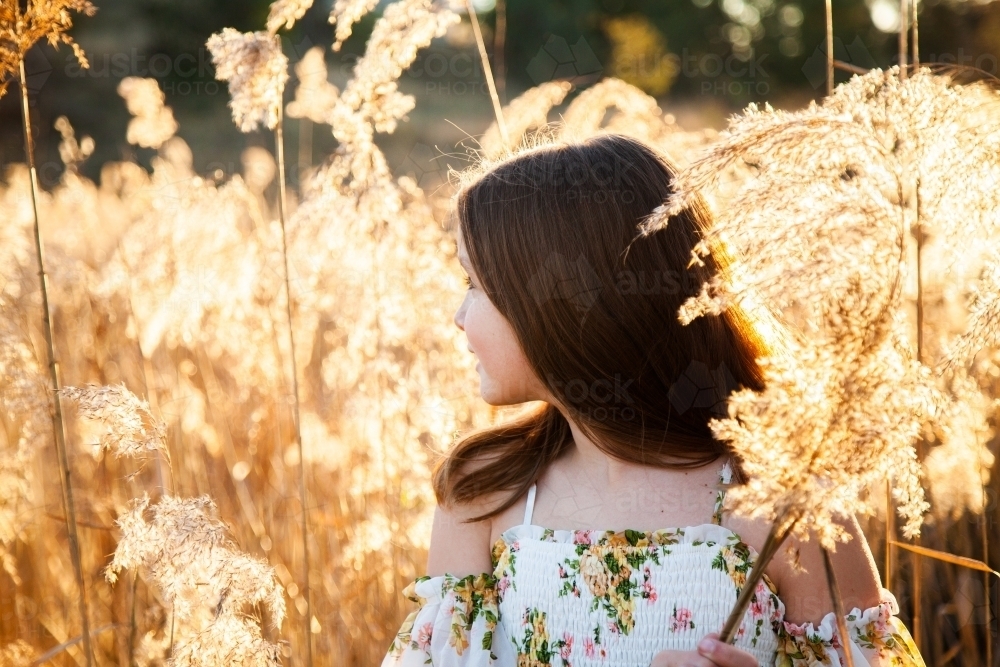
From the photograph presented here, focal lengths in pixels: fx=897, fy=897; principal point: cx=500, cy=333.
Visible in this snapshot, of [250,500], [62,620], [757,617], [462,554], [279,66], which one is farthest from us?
[250,500]

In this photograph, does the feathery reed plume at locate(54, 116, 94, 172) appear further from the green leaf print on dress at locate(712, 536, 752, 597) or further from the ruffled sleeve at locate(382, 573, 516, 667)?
the green leaf print on dress at locate(712, 536, 752, 597)

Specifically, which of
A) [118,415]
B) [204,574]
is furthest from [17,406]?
[204,574]

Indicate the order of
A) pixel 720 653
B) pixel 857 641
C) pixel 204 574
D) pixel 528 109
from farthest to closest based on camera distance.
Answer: pixel 528 109, pixel 857 641, pixel 204 574, pixel 720 653

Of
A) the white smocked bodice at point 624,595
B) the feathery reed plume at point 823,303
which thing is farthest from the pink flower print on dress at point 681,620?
the feathery reed plume at point 823,303

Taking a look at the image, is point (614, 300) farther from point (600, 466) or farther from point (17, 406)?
point (17, 406)

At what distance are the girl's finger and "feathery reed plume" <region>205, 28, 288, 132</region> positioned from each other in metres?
0.92

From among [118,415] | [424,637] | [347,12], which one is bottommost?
[424,637]

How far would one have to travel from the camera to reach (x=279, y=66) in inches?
52.3

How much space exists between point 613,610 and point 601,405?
1.00 feet

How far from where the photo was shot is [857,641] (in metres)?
1.23

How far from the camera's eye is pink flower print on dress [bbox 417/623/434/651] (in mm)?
1416

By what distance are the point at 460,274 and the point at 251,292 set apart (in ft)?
2.16

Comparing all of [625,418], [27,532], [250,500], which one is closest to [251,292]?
[250,500]

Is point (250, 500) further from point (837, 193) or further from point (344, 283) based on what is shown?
point (837, 193)
